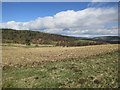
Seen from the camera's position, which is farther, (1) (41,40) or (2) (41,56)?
(1) (41,40)

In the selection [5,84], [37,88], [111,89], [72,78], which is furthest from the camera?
[72,78]

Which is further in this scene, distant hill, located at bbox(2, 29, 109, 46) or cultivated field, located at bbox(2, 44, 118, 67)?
distant hill, located at bbox(2, 29, 109, 46)

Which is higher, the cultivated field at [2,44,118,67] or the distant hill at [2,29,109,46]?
the distant hill at [2,29,109,46]

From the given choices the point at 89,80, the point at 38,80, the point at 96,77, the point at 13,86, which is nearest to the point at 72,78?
the point at 89,80

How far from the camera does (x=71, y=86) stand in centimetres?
848

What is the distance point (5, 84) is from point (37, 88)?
2.84 metres

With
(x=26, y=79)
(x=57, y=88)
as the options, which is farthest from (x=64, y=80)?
(x=26, y=79)

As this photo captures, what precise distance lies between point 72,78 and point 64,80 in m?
0.79

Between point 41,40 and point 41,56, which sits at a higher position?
point 41,40

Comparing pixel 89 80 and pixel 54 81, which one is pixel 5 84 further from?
pixel 89 80

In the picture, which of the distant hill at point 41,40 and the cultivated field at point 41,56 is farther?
the distant hill at point 41,40

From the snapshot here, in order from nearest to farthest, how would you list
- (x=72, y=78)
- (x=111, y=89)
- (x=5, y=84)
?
(x=111, y=89)
(x=5, y=84)
(x=72, y=78)

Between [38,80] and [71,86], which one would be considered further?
[38,80]

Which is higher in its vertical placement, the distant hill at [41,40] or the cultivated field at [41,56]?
the distant hill at [41,40]
